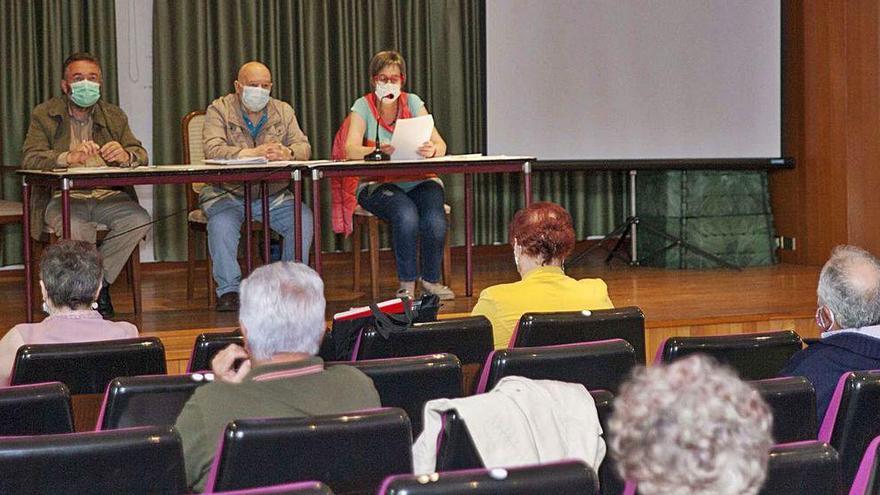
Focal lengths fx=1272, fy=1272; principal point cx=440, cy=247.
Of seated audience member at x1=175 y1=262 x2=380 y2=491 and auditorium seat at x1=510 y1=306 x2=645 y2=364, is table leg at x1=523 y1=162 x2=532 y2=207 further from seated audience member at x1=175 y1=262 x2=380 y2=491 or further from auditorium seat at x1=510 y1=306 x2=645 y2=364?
seated audience member at x1=175 y1=262 x2=380 y2=491

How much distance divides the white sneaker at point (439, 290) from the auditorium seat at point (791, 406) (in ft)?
10.2

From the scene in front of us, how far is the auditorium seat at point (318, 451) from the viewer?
197 centimetres

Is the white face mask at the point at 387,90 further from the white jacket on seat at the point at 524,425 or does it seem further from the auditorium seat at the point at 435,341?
the white jacket on seat at the point at 524,425

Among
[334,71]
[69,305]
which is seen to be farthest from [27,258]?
[334,71]

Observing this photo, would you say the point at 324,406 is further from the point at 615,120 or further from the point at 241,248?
the point at 615,120

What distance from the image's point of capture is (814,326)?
5.38m

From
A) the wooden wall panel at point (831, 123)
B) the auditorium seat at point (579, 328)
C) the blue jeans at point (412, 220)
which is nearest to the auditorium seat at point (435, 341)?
the auditorium seat at point (579, 328)

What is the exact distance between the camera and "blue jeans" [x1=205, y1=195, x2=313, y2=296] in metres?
5.26

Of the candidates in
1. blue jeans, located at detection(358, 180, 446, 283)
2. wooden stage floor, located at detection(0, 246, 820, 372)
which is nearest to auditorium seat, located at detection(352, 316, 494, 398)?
wooden stage floor, located at detection(0, 246, 820, 372)

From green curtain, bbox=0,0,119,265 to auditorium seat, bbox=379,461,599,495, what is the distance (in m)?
5.41

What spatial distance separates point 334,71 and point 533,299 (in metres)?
3.99

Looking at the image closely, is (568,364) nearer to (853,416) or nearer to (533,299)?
(853,416)

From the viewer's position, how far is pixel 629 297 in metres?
5.80

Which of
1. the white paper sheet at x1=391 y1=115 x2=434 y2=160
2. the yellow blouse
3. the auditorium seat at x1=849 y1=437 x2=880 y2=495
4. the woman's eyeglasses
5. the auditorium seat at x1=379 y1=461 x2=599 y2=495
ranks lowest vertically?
the auditorium seat at x1=849 y1=437 x2=880 y2=495
